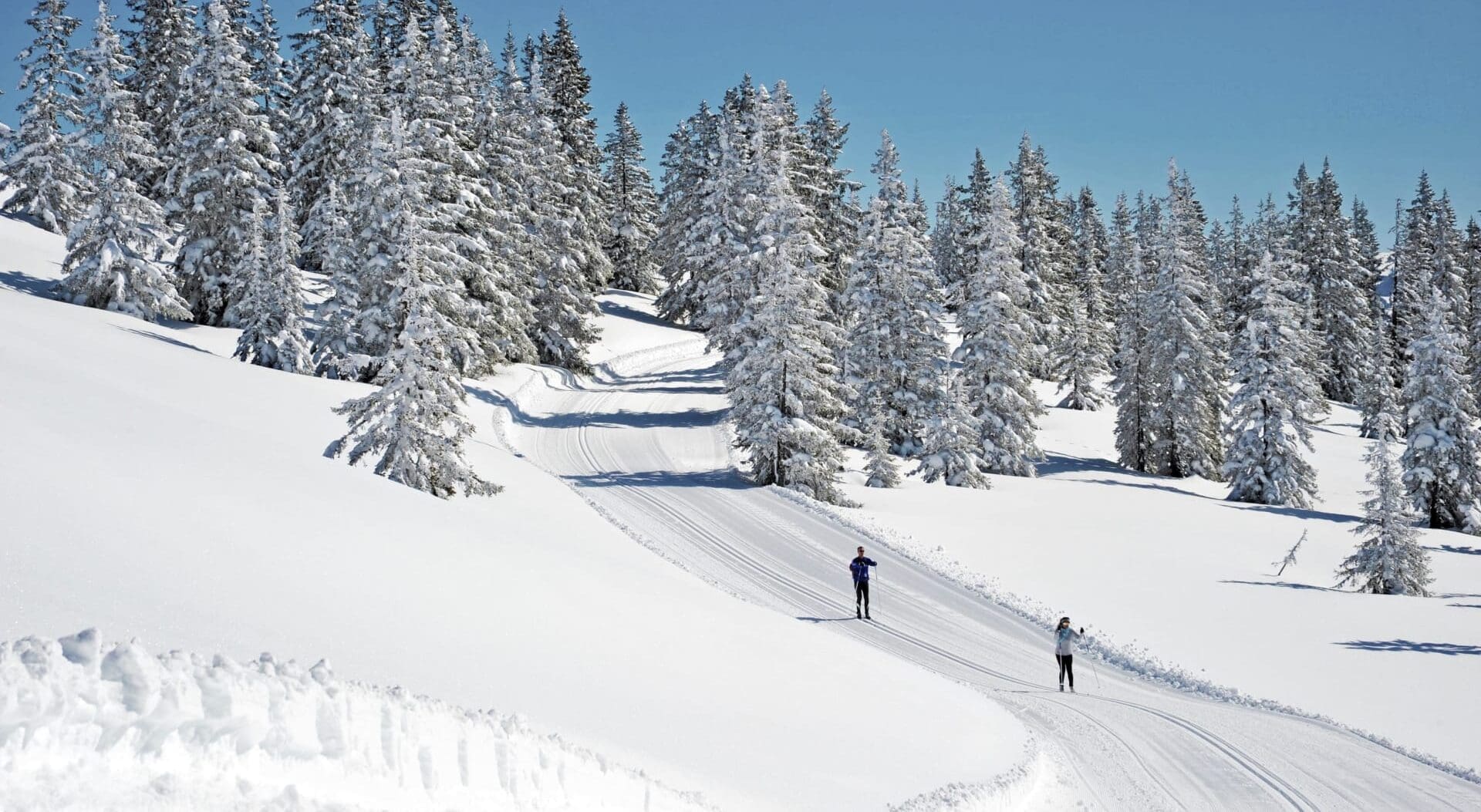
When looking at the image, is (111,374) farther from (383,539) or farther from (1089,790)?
(1089,790)

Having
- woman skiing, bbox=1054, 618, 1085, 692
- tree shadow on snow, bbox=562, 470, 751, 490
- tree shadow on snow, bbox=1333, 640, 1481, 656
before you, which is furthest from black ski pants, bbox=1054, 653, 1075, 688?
tree shadow on snow, bbox=562, 470, 751, 490

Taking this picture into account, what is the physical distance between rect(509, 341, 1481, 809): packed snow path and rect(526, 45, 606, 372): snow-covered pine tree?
25.9ft

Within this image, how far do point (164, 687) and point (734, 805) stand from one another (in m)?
4.95

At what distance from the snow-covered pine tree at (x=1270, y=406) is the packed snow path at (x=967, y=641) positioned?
18.9 m

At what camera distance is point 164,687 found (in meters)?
5.07

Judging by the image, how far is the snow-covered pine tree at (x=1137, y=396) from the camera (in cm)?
4756

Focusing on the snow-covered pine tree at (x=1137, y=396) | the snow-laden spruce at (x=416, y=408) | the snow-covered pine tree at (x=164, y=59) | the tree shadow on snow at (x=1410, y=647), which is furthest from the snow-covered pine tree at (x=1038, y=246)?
the snow-covered pine tree at (x=164, y=59)

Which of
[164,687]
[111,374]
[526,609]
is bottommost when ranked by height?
[526,609]

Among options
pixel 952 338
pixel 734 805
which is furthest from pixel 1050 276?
pixel 734 805

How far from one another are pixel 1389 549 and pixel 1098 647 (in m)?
11.7

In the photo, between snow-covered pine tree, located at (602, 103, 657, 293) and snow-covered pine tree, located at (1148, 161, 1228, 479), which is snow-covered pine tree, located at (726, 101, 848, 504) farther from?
snow-covered pine tree, located at (602, 103, 657, 293)

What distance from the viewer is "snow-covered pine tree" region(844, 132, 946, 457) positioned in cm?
4050

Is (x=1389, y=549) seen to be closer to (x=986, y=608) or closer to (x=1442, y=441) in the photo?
(x=986, y=608)

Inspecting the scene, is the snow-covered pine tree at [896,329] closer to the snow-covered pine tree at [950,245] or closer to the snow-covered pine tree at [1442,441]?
the snow-covered pine tree at [950,245]
